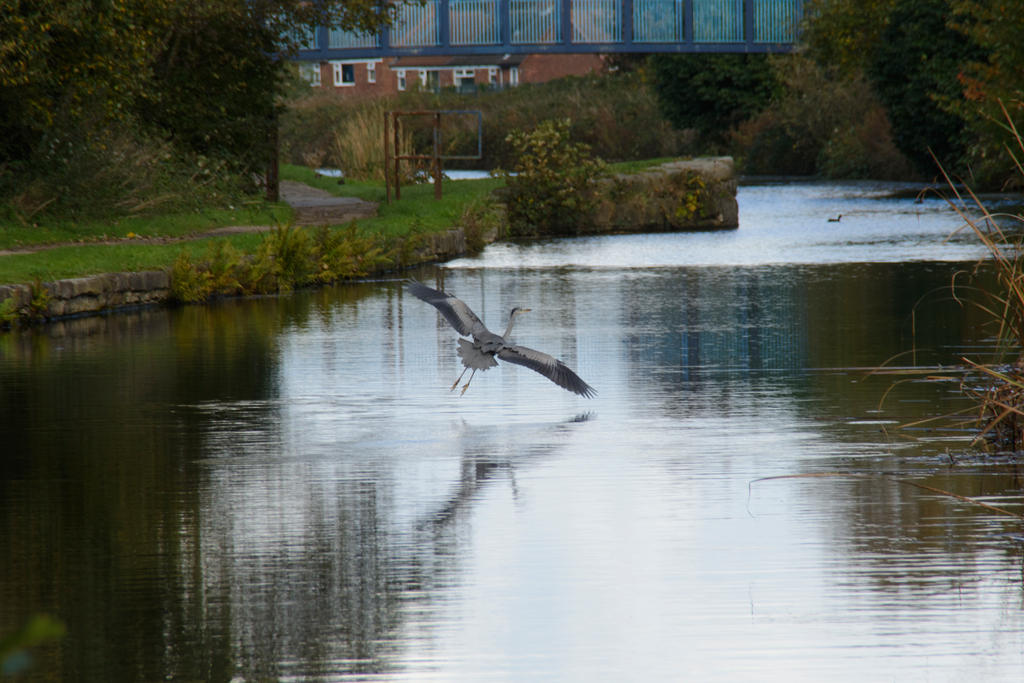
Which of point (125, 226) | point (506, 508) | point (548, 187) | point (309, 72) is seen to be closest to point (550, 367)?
point (506, 508)

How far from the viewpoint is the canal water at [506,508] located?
17.1 ft

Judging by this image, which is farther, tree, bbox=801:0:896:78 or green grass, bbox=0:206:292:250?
tree, bbox=801:0:896:78

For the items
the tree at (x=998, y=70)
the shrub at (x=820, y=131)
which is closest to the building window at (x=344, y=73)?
the shrub at (x=820, y=131)

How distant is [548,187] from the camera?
28266mm

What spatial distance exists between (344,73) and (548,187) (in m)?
77.9

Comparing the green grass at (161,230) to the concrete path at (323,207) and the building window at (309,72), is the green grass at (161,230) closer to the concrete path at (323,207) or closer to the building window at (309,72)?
the concrete path at (323,207)

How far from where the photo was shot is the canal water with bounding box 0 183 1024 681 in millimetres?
5227

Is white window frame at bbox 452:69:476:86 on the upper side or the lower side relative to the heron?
upper

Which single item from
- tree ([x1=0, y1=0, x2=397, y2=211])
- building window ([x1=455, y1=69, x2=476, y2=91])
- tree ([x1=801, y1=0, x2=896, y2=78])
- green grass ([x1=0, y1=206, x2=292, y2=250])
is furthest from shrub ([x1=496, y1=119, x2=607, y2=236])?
building window ([x1=455, y1=69, x2=476, y2=91])

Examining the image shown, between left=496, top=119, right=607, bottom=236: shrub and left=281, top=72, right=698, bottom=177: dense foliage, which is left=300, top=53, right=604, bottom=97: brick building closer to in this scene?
left=281, top=72, right=698, bottom=177: dense foliage

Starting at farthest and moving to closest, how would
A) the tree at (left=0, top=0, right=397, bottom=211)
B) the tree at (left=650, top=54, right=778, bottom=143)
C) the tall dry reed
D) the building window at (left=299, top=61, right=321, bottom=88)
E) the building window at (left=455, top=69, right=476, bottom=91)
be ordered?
the building window at (left=455, top=69, right=476, bottom=91), the tree at (left=650, top=54, right=778, bottom=143), the building window at (left=299, top=61, right=321, bottom=88), the tree at (left=0, top=0, right=397, bottom=211), the tall dry reed

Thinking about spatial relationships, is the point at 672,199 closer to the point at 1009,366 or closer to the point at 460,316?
the point at 460,316

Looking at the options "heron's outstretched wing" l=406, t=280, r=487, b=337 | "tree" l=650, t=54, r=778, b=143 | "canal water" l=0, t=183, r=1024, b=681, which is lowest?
"canal water" l=0, t=183, r=1024, b=681

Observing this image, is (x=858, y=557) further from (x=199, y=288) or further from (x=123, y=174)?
(x=123, y=174)
